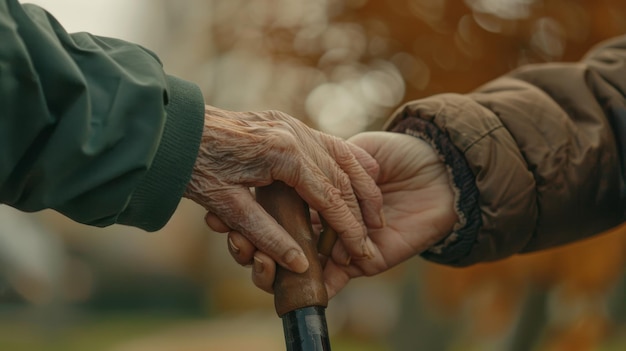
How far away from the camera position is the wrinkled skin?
3.06 meters

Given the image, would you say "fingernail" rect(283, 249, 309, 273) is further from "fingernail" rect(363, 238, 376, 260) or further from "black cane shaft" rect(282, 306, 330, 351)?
"fingernail" rect(363, 238, 376, 260)

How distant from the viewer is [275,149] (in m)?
2.43

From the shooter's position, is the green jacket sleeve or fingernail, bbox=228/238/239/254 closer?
the green jacket sleeve

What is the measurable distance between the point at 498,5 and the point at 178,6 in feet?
45.5

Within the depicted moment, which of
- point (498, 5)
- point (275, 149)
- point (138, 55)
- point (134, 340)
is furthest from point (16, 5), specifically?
point (134, 340)

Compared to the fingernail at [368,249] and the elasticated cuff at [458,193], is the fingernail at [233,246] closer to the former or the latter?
the fingernail at [368,249]

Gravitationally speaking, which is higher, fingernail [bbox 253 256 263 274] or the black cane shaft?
fingernail [bbox 253 256 263 274]

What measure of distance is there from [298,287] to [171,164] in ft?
1.67

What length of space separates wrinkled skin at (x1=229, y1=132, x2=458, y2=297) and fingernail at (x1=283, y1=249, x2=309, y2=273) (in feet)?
2.29

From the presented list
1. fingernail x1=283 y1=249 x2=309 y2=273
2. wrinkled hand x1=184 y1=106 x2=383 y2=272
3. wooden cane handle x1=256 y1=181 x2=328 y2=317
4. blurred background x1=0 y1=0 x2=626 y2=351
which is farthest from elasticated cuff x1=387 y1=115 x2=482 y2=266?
blurred background x1=0 y1=0 x2=626 y2=351

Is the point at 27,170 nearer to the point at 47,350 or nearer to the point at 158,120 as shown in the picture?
the point at 158,120

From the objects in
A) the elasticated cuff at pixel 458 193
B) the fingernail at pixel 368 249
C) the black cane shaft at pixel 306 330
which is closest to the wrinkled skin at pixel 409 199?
the elasticated cuff at pixel 458 193

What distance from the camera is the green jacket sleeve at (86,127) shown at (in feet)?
6.31

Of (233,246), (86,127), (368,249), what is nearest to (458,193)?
(368,249)
